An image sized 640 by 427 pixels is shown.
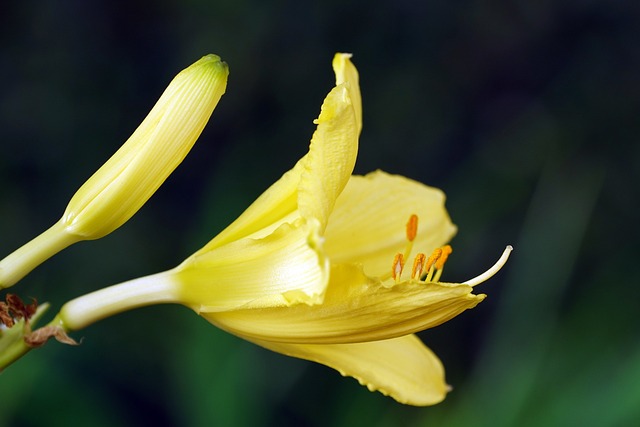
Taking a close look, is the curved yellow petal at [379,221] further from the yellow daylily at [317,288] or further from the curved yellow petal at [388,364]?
the curved yellow petal at [388,364]

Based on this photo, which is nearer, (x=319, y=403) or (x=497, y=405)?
(x=497, y=405)

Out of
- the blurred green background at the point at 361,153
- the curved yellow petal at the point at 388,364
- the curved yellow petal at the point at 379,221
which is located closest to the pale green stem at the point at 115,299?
the curved yellow petal at the point at 388,364

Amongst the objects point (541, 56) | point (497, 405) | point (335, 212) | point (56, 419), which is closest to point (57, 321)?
point (335, 212)

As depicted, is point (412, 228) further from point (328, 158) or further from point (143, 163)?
point (143, 163)

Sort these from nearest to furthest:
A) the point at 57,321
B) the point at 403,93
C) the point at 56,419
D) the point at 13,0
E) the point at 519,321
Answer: the point at 57,321
the point at 56,419
the point at 519,321
the point at 13,0
the point at 403,93

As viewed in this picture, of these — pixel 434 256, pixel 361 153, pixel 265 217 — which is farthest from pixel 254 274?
pixel 361 153

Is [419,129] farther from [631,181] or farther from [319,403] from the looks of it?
[319,403]

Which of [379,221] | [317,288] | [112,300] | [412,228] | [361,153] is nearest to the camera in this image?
[317,288]
